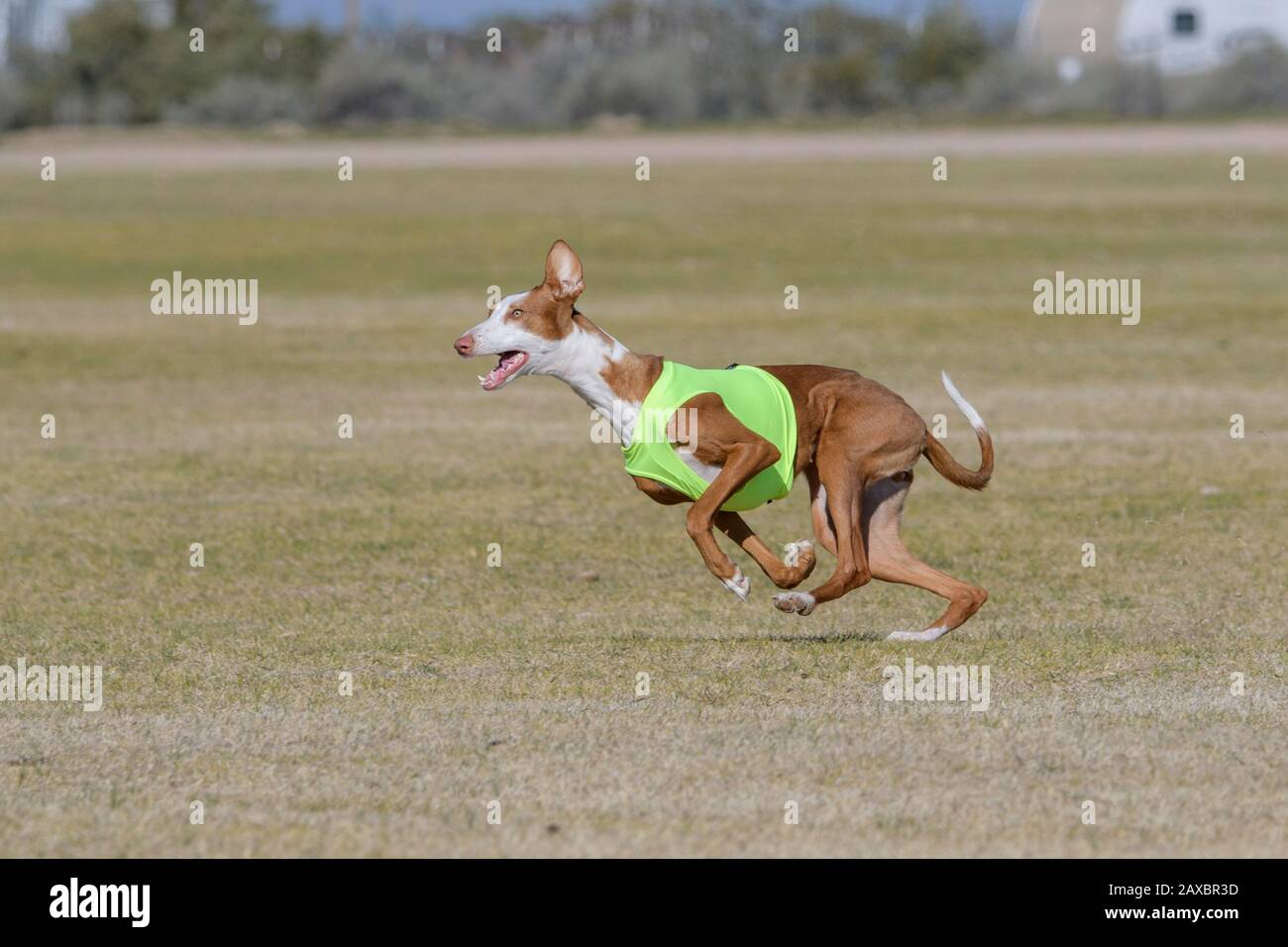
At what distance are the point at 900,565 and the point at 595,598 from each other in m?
2.82

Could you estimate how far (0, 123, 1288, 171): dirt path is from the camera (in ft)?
201

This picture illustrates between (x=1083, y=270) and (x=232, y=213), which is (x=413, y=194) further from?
(x=1083, y=270)

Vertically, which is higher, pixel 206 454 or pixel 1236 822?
pixel 206 454

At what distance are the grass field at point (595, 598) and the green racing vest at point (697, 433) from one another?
91cm

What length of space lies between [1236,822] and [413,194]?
4458cm

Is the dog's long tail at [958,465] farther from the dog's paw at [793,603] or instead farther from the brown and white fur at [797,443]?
the dog's paw at [793,603]

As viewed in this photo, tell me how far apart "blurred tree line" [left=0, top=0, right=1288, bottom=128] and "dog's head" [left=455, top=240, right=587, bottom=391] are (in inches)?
2662

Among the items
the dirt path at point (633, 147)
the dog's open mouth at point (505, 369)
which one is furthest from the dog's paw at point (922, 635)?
the dirt path at point (633, 147)

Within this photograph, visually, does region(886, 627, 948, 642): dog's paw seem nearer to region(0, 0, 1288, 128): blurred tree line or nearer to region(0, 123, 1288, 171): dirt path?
region(0, 123, 1288, 171): dirt path

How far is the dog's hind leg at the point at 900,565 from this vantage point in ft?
36.1

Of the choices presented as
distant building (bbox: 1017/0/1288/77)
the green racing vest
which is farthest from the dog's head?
distant building (bbox: 1017/0/1288/77)

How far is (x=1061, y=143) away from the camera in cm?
6488

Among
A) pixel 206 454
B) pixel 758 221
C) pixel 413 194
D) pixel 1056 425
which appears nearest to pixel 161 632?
pixel 206 454

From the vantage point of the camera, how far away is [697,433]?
10.3 meters
